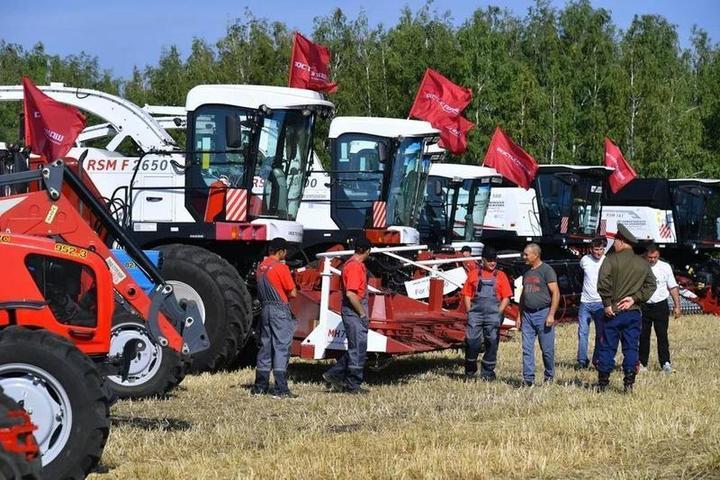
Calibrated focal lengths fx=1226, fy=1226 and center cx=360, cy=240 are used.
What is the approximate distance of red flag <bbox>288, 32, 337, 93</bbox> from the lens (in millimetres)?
19234

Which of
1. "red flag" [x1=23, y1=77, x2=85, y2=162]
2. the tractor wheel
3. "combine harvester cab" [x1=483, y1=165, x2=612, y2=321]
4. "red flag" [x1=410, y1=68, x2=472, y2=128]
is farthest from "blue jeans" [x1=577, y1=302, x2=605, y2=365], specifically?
"combine harvester cab" [x1=483, y1=165, x2=612, y2=321]

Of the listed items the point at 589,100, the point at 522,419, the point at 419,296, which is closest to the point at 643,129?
the point at 589,100

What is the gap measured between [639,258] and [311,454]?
517cm

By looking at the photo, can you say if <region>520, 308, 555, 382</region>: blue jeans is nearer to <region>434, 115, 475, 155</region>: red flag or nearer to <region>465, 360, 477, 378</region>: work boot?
<region>465, 360, 477, 378</region>: work boot

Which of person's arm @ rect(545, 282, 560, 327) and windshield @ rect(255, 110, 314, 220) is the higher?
windshield @ rect(255, 110, 314, 220)

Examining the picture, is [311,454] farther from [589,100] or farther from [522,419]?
[589,100]

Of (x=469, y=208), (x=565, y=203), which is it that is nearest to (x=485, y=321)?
(x=469, y=208)

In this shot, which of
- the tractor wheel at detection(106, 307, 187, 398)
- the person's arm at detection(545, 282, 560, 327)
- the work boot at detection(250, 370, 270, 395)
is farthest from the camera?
the person's arm at detection(545, 282, 560, 327)

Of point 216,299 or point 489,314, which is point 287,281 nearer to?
point 216,299

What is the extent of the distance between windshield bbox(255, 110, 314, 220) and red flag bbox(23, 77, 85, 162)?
2.93 meters

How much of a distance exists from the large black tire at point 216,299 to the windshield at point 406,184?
19.1ft

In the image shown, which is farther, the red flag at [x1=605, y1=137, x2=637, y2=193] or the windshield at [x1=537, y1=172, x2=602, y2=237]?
the red flag at [x1=605, y1=137, x2=637, y2=193]

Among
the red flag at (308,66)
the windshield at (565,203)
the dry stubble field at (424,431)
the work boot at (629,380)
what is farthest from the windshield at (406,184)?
the windshield at (565,203)

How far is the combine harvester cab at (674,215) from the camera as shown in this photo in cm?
3061
